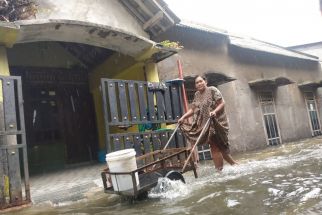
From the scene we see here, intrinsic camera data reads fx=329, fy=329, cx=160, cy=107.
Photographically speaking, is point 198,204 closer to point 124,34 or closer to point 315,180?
point 315,180

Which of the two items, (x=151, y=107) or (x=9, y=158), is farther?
(x=151, y=107)

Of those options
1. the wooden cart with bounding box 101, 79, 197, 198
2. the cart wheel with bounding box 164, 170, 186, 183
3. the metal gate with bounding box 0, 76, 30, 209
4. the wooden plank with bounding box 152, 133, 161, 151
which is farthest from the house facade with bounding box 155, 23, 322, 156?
the cart wheel with bounding box 164, 170, 186, 183

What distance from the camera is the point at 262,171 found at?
5.63 m

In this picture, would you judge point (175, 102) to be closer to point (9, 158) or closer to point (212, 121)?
point (212, 121)

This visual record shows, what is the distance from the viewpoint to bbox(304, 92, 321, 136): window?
16.2m

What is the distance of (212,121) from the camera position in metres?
6.22

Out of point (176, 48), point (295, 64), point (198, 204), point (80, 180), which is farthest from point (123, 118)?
point (295, 64)

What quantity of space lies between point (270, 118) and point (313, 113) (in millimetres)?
4272

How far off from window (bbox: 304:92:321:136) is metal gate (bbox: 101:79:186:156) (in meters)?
10.4

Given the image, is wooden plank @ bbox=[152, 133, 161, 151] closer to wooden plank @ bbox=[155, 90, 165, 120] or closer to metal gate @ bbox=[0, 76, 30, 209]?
wooden plank @ bbox=[155, 90, 165, 120]

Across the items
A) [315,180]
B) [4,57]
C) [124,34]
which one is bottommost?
[315,180]

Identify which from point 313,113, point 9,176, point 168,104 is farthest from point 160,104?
point 313,113

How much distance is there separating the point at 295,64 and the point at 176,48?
10.1 m

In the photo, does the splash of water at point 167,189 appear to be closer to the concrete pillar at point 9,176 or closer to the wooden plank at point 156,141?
the concrete pillar at point 9,176
